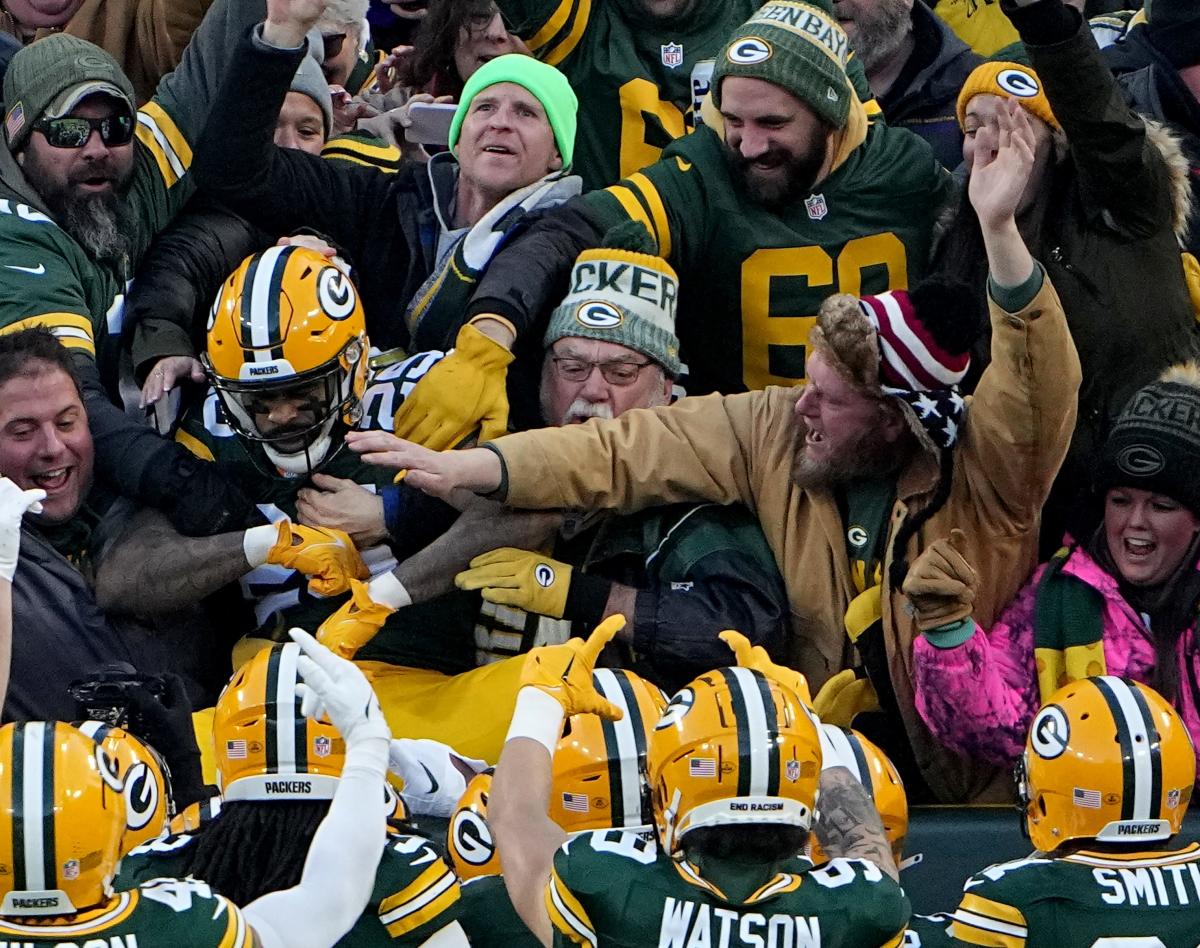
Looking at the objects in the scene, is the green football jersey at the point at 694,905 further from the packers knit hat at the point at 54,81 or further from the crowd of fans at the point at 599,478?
the packers knit hat at the point at 54,81

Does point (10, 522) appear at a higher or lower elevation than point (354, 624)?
higher

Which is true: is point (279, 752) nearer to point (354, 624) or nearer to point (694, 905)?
point (694, 905)

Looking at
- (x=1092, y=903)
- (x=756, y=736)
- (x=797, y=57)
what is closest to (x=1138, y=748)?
(x=1092, y=903)

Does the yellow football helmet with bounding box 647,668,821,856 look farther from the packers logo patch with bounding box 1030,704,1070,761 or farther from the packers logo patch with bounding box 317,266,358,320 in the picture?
the packers logo patch with bounding box 317,266,358,320

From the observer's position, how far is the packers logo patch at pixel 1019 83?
245 inches

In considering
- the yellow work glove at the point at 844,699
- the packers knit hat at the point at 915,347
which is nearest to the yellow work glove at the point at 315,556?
the yellow work glove at the point at 844,699

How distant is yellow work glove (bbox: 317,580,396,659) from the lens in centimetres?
529

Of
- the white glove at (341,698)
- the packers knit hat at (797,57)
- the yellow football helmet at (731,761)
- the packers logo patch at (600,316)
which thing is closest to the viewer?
the yellow football helmet at (731,761)

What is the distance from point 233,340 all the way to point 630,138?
1.90 m

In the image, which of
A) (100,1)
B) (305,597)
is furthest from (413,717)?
(100,1)

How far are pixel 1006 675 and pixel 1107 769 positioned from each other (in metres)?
1.29

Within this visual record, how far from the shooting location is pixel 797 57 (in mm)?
6363

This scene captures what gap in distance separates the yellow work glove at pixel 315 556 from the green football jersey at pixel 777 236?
1.25m

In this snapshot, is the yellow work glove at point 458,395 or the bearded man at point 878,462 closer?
the bearded man at point 878,462
